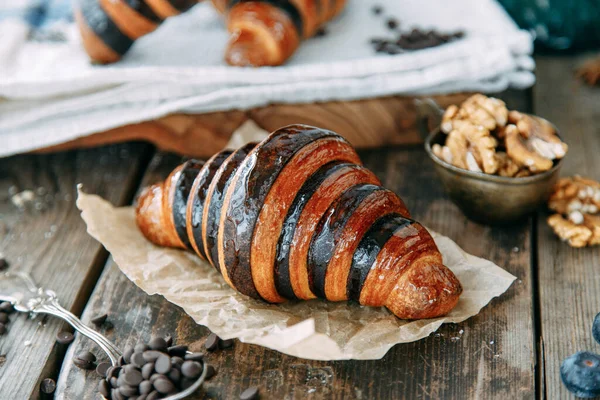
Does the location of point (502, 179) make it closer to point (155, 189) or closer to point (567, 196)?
point (567, 196)

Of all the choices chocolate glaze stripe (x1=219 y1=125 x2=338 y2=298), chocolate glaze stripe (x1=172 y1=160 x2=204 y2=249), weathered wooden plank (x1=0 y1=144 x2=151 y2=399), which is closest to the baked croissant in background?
weathered wooden plank (x1=0 y1=144 x2=151 y2=399)

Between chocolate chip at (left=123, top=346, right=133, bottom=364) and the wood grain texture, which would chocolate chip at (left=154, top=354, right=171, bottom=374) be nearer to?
chocolate chip at (left=123, top=346, right=133, bottom=364)

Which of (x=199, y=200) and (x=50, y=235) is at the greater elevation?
(x=199, y=200)

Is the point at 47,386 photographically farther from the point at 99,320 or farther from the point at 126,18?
the point at 126,18

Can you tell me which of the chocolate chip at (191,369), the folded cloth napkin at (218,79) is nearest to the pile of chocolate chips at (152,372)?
the chocolate chip at (191,369)

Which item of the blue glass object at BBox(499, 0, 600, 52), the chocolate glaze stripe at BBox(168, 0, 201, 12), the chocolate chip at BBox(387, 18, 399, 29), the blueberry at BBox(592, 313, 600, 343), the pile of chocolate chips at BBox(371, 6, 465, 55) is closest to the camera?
the blueberry at BBox(592, 313, 600, 343)

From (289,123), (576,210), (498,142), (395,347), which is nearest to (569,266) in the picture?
(576,210)

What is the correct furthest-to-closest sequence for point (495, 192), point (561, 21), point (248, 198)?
point (561, 21)
point (495, 192)
point (248, 198)
